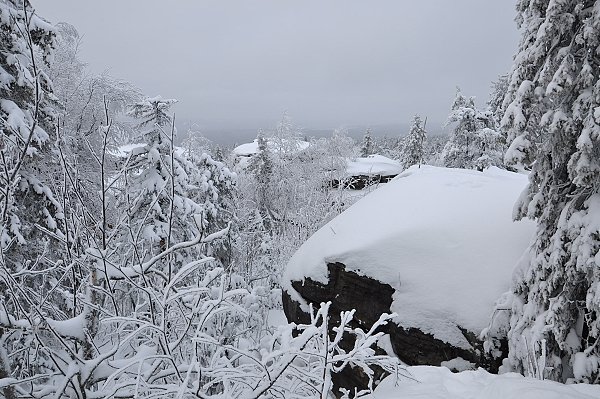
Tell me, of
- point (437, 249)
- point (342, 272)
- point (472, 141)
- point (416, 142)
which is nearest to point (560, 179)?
point (437, 249)

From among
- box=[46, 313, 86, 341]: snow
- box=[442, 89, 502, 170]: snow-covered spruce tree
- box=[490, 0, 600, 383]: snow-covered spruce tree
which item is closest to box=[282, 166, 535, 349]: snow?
box=[490, 0, 600, 383]: snow-covered spruce tree

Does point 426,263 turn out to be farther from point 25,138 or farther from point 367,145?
point 367,145

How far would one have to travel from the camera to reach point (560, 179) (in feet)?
17.6

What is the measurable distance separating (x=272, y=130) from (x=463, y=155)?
51.2 feet

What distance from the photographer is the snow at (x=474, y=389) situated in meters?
2.51

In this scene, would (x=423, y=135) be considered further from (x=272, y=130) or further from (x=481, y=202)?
(x=481, y=202)

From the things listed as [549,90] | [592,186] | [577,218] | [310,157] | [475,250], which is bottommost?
[310,157]

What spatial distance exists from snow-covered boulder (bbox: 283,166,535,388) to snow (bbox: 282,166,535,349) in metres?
0.02

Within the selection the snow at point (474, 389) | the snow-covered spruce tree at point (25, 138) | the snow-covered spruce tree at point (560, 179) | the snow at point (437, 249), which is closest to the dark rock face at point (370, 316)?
the snow at point (437, 249)

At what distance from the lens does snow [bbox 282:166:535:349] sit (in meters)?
6.45

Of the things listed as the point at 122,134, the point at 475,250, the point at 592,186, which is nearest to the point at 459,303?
the point at 475,250

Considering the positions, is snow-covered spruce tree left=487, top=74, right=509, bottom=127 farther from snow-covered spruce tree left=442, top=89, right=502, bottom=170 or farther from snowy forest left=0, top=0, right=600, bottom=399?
snowy forest left=0, top=0, right=600, bottom=399

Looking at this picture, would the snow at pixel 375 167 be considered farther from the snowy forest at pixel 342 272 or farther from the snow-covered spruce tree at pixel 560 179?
the snow-covered spruce tree at pixel 560 179

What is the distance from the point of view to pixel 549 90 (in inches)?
187
